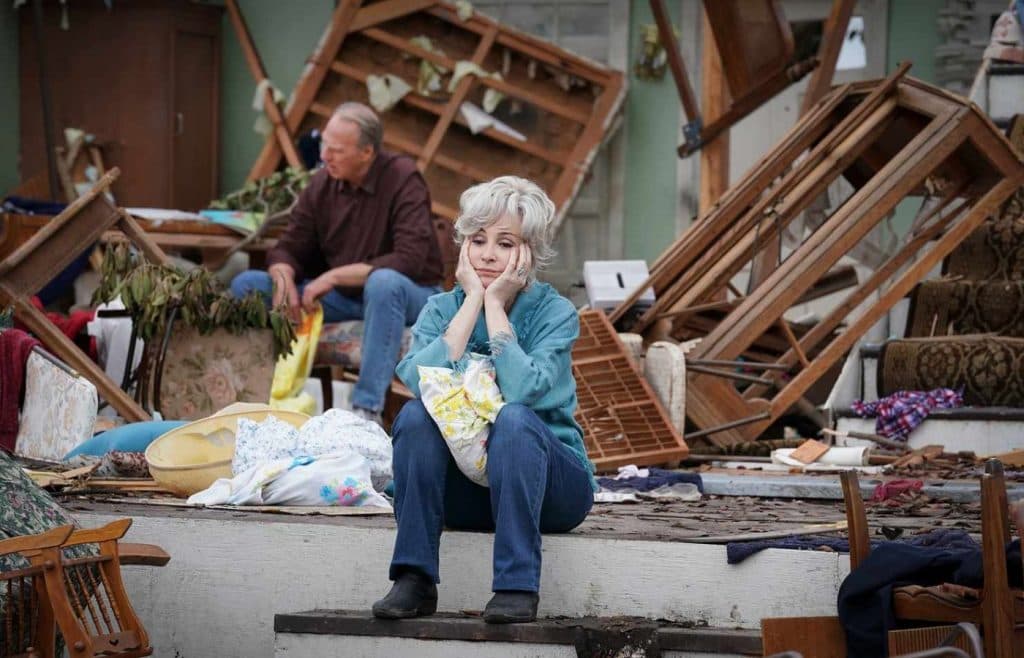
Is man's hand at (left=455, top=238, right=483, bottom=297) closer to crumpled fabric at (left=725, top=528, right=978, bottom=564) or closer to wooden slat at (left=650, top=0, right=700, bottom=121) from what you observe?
crumpled fabric at (left=725, top=528, right=978, bottom=564)

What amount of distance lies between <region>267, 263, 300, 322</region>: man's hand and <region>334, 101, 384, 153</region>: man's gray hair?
70 centimetres

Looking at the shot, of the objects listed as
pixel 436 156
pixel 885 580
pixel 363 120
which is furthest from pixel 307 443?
pixel 436 156

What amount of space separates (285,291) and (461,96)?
158 inches

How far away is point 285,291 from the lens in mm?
7371

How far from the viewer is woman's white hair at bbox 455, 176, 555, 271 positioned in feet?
14.6

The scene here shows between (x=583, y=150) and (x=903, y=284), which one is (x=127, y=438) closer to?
(x=903, y=284)

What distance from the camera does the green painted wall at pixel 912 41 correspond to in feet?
35.7

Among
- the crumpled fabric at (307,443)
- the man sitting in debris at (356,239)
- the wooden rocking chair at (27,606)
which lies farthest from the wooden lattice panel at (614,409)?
the wooden rocking chair at (27,606)

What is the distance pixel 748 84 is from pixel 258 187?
3180mm

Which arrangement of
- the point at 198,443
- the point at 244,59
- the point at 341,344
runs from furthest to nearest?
the point at 244,59
the point at 341,344
the point at 198,443

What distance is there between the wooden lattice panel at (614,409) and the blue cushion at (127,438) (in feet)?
5.70

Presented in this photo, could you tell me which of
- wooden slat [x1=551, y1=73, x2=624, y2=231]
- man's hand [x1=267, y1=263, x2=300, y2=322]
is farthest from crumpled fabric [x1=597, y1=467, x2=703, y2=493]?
wooden slat [x1=551, y1=73, x2=624, y2=231]

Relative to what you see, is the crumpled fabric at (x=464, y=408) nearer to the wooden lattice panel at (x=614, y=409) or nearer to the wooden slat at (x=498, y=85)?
the wooden lattice panel at (x=614, y=409)

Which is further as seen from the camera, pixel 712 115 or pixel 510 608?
pixel 712 115
